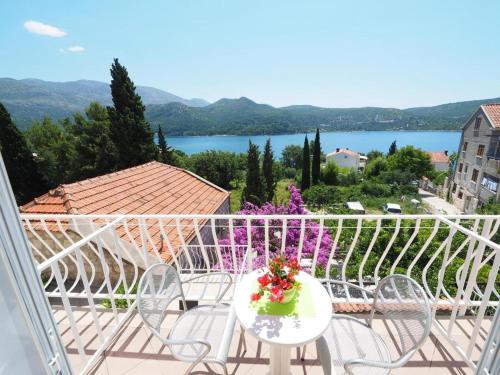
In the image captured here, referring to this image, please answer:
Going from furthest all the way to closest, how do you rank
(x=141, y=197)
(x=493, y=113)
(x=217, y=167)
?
1. (x=217, y=167)
2. (x=493, y=113)
3. (x=141, y=197)

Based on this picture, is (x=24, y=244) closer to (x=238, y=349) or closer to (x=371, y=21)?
(x=238, y=349)

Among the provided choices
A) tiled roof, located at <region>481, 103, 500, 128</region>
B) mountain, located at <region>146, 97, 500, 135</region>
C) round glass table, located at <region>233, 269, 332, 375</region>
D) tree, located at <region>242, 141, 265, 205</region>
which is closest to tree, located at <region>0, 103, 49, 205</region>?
tree, located at <region>242, 141, 265, 205</region>

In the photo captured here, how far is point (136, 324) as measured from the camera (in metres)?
2.21

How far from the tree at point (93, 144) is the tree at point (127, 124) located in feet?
3.40

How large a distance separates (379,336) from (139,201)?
24.3 feet

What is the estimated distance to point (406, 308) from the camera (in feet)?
4.99

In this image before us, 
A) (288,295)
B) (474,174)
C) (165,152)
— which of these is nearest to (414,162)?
(474,174)

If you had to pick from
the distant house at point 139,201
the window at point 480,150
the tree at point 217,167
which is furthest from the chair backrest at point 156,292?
the tree at point 217,167

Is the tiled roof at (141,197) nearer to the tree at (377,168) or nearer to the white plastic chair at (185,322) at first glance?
the white plastic chair at (185,322)

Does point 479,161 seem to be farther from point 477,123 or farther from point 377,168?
point 377,168

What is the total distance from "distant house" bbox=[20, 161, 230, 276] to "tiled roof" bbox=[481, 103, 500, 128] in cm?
1885

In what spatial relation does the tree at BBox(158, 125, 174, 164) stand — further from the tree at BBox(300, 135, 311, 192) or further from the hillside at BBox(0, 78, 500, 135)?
the hillside at BBox(0, 78, 500, 135)

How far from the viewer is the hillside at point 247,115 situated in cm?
9612

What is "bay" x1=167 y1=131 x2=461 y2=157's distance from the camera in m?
89.8
